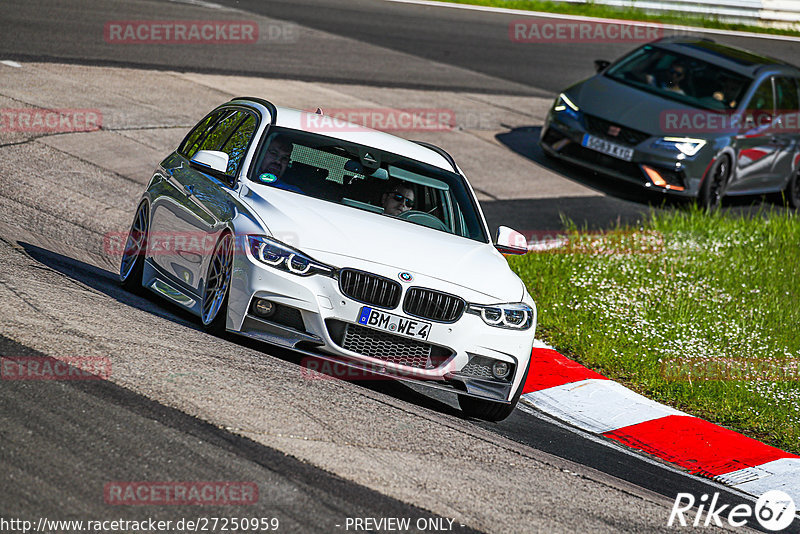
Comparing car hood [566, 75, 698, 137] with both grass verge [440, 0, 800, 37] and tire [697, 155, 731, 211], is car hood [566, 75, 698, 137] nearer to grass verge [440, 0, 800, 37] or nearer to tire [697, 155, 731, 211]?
tire [697, 155, 731, 211]

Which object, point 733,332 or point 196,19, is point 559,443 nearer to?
point 733,332

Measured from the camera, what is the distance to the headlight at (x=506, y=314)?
672 centimetres

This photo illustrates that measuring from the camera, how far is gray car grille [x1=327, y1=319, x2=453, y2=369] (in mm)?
6406

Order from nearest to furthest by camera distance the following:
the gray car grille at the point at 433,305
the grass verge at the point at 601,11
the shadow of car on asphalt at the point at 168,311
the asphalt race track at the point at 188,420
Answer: the asphalt race track at the point at 188,420 → the gray car grille at the point at 433,305 → the shadow of car on asphalt at the point at 168,311 → the grass verge at the point at 601,11

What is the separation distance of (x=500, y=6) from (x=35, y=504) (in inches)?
1087

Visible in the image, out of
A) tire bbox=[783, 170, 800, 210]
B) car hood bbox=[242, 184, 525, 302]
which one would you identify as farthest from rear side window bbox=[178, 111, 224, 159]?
tire bbox=[783, 170, 800, 210]

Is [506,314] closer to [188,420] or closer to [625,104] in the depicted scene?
[188,420]

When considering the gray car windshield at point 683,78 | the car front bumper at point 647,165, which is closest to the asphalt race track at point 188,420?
the car front bumper at point 647,165

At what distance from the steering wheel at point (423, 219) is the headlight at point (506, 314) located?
3.41ft

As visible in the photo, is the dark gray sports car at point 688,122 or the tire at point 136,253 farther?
the dark gray sports car at point 688,122

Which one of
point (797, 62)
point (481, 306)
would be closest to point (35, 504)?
point (481, 306)

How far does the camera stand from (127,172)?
39.0 feet

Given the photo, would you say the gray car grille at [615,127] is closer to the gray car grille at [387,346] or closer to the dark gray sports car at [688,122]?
the dark gray sports car at [688,122]

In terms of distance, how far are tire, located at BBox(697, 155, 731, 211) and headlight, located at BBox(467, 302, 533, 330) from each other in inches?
353
